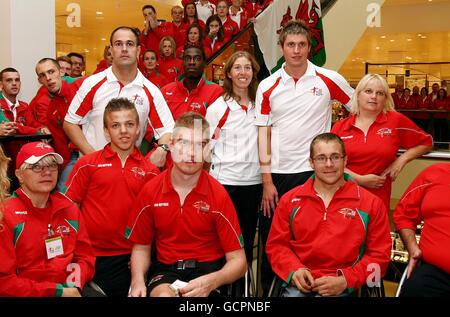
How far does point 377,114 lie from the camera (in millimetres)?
2848

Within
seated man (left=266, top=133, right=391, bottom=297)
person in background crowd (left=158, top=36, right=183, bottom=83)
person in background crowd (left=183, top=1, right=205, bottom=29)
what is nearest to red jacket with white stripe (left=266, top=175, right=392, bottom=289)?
seated man (left=266, top=133, right=391, bottom=297)

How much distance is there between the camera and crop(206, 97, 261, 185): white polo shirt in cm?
303

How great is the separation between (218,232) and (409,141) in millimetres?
1380

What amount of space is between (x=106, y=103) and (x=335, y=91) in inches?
62.6

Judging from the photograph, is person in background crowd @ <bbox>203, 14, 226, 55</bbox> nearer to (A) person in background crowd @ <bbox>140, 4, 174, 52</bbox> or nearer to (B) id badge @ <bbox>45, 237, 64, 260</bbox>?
(A) person in background crowd @ <bbox>140, 4, 174, 52</bbox>

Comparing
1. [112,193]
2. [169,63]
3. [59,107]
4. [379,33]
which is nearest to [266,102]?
[112,193]

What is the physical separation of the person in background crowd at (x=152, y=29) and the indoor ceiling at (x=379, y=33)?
8.24 feet

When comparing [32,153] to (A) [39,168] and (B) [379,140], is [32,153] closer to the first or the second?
(A) [39,168]

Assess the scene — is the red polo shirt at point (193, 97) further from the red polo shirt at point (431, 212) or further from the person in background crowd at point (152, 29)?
the person in background crowd at point (152, 29)

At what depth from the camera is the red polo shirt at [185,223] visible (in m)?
2.27

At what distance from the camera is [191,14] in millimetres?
7273

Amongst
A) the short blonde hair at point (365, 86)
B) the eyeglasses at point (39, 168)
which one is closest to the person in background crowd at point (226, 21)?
the short blonde hair at point (365, 86)

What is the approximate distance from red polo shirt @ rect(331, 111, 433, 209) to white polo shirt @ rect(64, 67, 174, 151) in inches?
50.3
